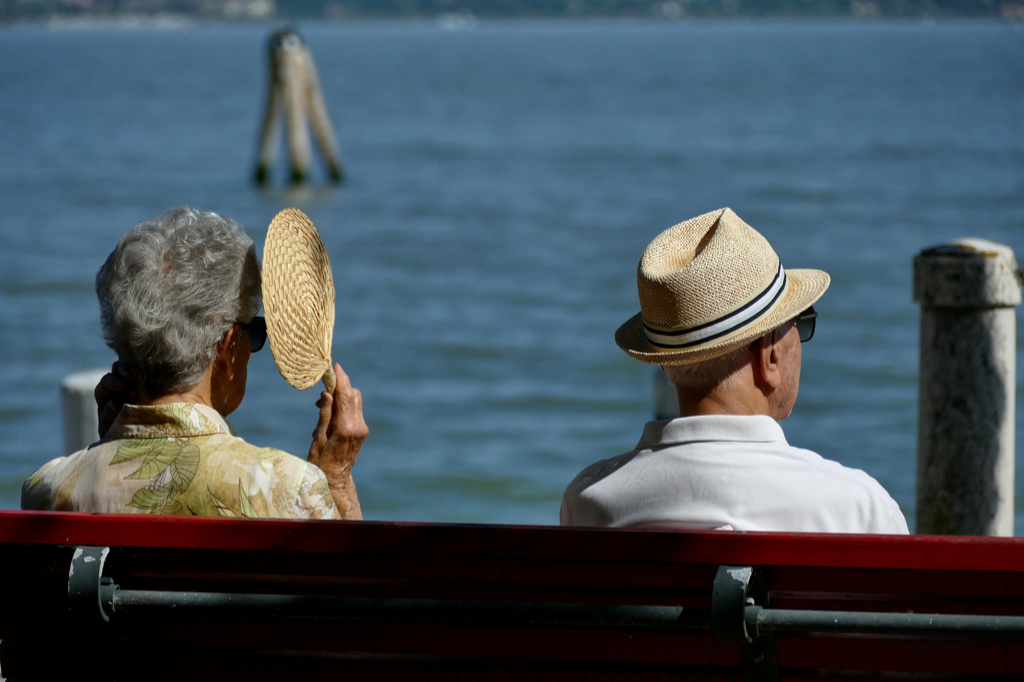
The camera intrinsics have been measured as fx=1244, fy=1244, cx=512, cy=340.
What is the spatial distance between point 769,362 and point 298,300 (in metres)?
0.90

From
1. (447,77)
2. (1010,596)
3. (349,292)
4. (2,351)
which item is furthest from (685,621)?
(447,77)

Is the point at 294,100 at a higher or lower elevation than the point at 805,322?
lower

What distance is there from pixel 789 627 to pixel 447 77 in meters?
75.8

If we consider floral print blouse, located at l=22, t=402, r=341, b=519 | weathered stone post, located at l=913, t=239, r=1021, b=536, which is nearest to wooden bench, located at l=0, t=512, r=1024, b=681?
floral print blouse, located at l=22, t=402, r=341, b=519

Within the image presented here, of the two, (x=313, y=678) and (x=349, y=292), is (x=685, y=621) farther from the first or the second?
(x=349, y=292)

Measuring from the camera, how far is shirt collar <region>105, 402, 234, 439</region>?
2301mm

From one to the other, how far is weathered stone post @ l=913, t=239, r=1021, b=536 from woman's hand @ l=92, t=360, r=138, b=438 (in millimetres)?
2573

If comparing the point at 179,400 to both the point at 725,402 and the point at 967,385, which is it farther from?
the point at 967,385

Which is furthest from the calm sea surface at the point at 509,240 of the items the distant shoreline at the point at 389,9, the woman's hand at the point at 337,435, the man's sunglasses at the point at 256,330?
the distant shoreline at the point at 389,9

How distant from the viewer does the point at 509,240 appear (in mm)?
17672

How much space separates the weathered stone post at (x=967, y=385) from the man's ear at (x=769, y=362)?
180cm

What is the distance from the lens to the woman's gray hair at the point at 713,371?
2287 millimetres

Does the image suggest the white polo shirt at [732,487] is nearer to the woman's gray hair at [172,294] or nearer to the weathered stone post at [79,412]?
the woman's gray hair at [172,294]

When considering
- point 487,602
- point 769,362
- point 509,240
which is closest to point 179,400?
point 487,602
